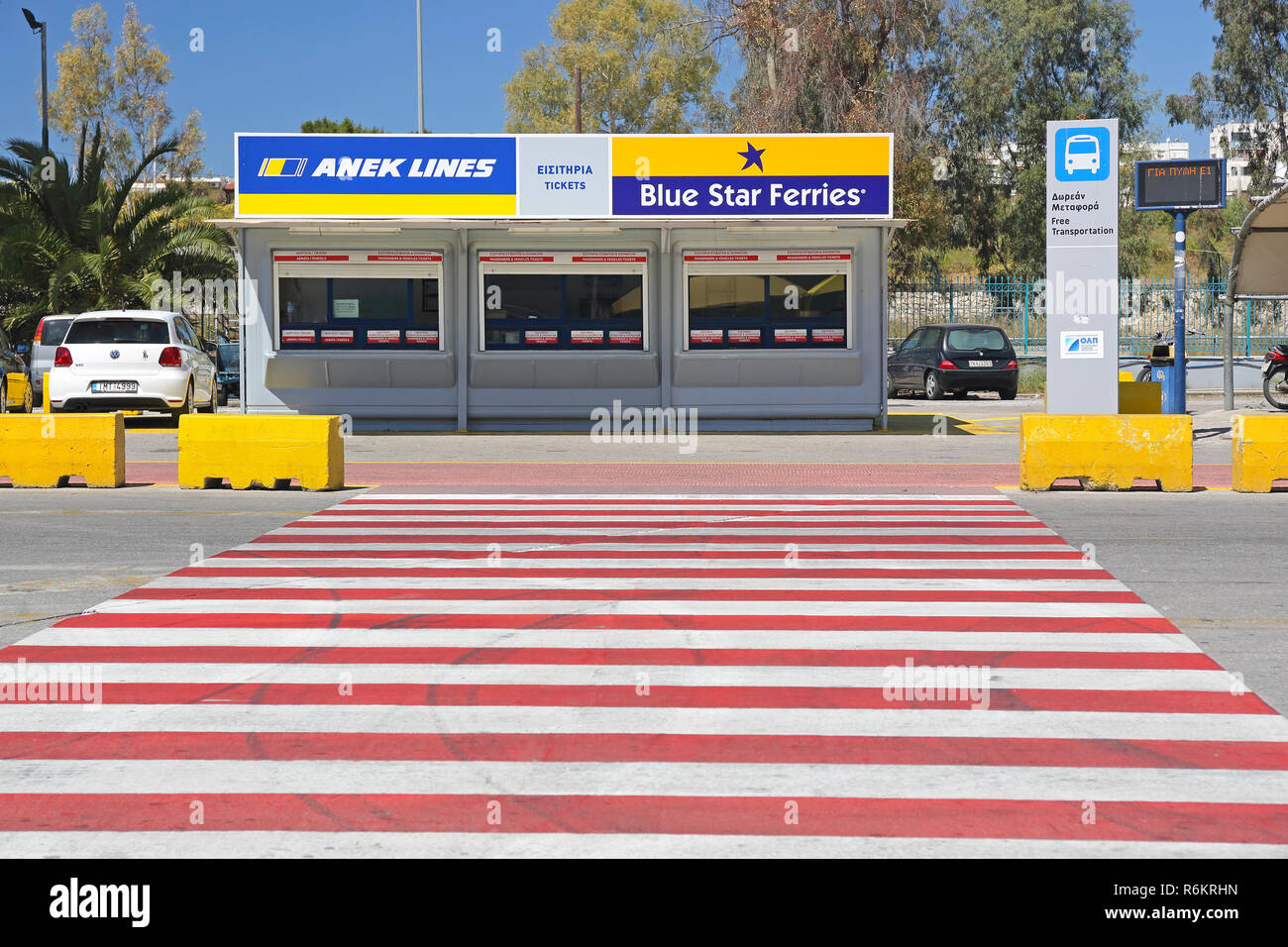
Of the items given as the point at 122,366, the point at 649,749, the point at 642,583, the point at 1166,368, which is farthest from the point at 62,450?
the point at 1166,368

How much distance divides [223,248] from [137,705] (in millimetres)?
30644

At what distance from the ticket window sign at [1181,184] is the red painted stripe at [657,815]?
1964 cm

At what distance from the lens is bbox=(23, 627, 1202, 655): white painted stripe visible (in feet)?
25.2

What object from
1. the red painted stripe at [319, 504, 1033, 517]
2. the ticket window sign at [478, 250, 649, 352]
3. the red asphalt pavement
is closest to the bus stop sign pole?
the red asphalt pavement

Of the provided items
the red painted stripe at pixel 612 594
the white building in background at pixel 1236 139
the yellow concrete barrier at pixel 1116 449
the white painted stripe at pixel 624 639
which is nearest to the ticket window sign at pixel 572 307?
the yellow concrete barrier at pixel 1116 449

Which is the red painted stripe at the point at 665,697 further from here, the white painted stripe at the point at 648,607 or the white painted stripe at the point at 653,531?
the white painted stripe at the point at 653,531

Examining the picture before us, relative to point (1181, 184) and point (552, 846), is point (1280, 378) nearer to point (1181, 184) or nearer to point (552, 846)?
point (1181, 184)

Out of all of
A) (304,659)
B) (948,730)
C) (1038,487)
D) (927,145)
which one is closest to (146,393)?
(1038,487)

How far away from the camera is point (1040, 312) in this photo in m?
37.2

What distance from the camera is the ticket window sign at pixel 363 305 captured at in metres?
23.0

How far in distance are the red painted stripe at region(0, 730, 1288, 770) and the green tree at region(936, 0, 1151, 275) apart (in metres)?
56.4

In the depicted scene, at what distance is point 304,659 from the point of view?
7398 millimetres

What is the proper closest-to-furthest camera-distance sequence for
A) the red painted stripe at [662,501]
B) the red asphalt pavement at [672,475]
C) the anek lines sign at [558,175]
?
the red painted stripe at [662,501] < the red asphalt pavement at [672,475] < the anek lines sign at [558,175]
